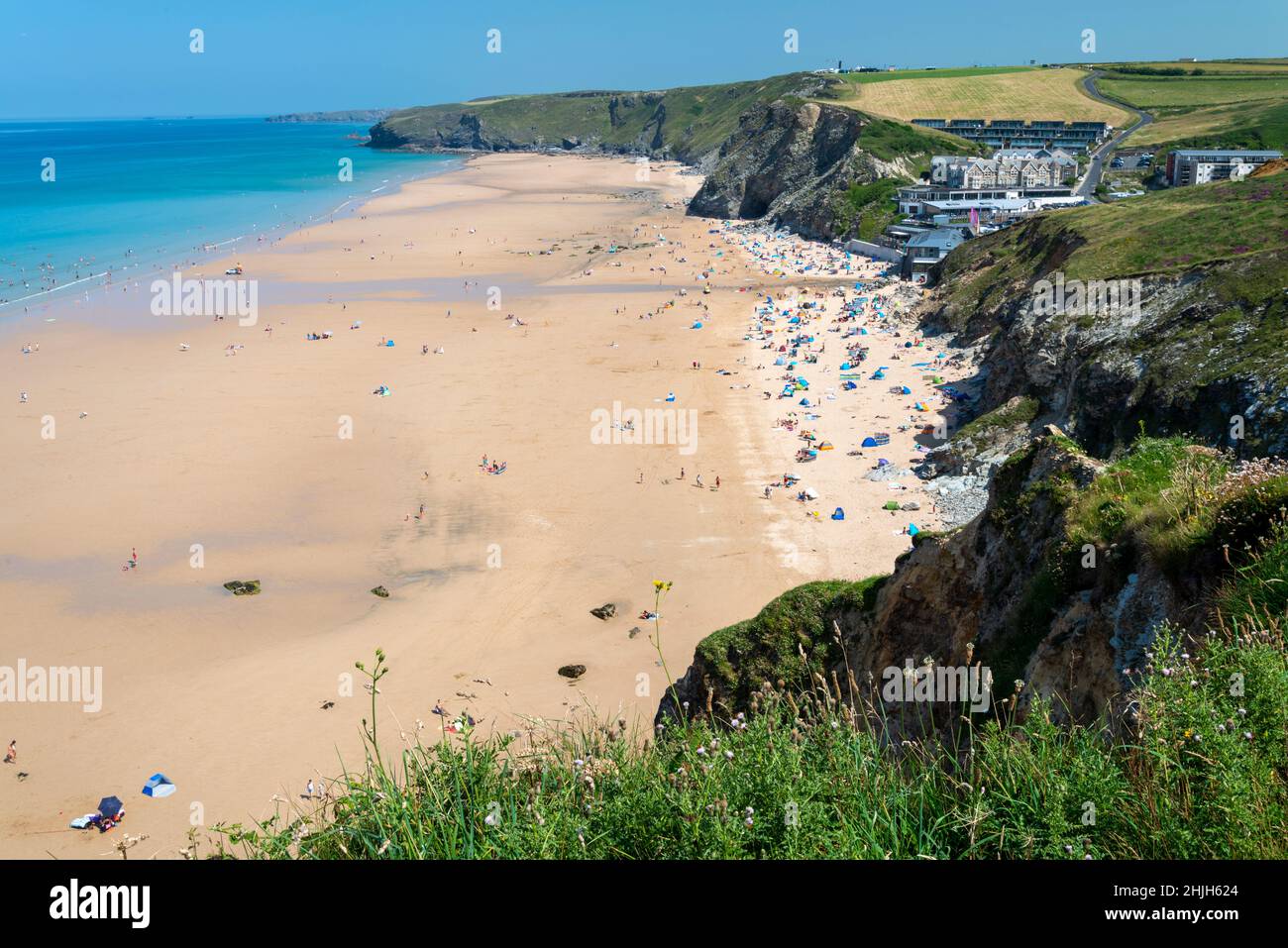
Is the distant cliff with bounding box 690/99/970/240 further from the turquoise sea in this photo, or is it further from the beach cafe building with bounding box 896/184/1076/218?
the turquoise sea

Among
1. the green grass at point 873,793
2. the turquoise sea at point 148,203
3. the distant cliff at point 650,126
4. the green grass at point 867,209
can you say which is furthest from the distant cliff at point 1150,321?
the distant cliff at point 650,126

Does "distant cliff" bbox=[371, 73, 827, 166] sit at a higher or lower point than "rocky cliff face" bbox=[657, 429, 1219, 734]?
higher

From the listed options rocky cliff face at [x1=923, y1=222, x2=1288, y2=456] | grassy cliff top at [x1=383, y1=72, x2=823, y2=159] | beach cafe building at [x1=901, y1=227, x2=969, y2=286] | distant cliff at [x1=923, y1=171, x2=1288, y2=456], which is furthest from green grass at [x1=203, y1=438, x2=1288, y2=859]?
grassy cliff top at [x1=383, y1=72, x2=823, y2=159]

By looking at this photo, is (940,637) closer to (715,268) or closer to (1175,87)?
(715,268)

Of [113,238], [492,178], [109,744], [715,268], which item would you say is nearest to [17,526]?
[109,744]

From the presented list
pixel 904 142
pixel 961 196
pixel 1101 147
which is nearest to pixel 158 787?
pixel 961 196

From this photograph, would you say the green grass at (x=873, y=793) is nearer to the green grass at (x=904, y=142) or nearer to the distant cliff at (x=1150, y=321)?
the distant cliff at (x=1150, y=321)

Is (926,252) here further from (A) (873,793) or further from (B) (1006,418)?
(A) (873,793)
